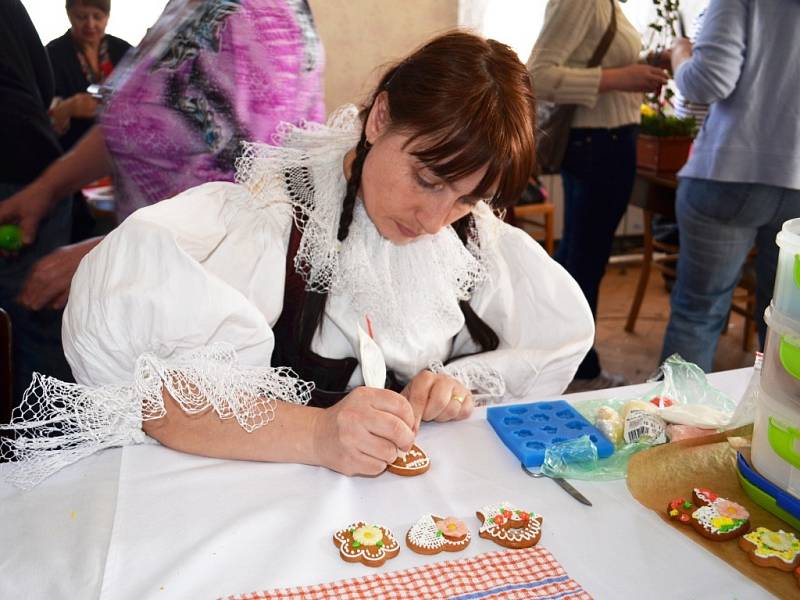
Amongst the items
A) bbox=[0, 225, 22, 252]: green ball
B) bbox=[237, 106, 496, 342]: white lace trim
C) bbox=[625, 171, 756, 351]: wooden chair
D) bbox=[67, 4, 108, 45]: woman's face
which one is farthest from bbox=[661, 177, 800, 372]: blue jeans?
bbox=[0, 225, 22, 252]: green ball

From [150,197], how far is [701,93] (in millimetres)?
1400

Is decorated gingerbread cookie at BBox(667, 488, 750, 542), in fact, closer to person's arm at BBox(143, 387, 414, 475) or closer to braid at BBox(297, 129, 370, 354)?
person's arm at BBox(143, 387, 414, 475)

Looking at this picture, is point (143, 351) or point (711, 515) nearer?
point (711, 515)

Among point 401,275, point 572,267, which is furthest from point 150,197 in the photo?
point 572,267

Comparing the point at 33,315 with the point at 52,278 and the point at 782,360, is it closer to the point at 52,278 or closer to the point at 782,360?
the point at 52,278

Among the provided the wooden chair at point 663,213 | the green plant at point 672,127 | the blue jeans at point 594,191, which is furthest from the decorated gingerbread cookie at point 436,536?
the green plant at point 672,127

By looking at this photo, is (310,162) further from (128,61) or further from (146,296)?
(128,61)

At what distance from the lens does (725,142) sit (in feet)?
→ 6.75

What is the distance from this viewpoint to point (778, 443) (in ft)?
2.88

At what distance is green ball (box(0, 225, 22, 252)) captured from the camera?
74.0 inches

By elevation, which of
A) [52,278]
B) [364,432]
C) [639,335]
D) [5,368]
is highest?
[364,432]

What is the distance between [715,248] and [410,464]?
1.49 m

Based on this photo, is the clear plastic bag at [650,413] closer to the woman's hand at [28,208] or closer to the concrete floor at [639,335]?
the woman's hand at [28,208]

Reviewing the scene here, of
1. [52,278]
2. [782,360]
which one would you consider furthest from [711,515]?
[52,278]
